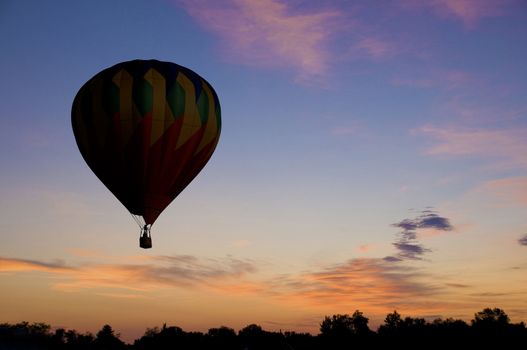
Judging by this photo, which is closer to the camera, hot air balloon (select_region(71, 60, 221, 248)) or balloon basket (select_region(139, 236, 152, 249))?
balloon basket (select_region(139, 236, 152, 249))

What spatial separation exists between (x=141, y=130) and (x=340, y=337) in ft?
409

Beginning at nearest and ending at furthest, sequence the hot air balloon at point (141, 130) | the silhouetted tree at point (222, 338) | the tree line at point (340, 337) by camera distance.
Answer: the hot air balloon at point (141, 130) < the tree line at point (340, 337) < the silhouetted tree at point (222, 338)

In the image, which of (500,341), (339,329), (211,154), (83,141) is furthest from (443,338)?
(83,141)

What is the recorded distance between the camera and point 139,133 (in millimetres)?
42250

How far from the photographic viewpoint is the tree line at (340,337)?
110m

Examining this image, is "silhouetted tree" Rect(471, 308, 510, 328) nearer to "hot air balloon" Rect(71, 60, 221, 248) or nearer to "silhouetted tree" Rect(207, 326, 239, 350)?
"silhouetted tree" Rect(207, 326, 239, 350)

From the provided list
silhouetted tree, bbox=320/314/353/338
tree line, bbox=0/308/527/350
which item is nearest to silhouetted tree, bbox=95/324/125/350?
tree line, bbox=0/308/527/350

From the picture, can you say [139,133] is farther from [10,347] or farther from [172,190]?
[10,347]

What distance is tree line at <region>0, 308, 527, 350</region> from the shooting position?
110 meters

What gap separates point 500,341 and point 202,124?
78.0m

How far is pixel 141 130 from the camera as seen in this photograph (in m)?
42.2

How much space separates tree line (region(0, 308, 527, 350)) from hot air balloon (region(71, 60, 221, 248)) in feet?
174

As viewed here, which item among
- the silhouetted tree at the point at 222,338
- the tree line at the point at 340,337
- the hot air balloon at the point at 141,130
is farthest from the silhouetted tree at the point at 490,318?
the hot air balloon at the point at 141,130

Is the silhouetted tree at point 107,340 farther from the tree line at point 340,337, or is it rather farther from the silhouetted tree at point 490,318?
the silhouetted tree at point 490,318
